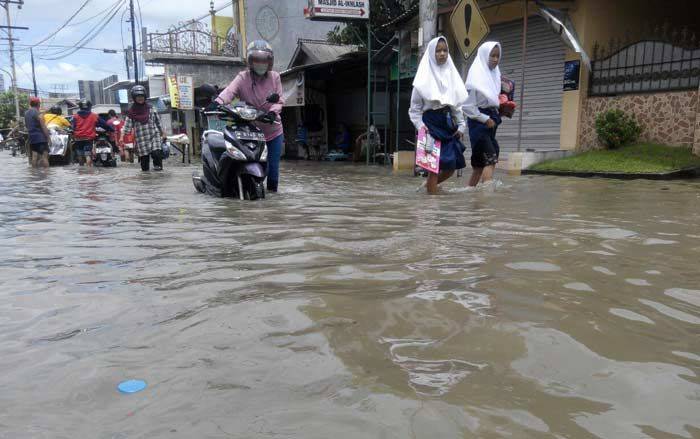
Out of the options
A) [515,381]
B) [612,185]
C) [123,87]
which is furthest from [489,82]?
[123,87]

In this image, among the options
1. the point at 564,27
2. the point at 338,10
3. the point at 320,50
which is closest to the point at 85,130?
the point at 338,10

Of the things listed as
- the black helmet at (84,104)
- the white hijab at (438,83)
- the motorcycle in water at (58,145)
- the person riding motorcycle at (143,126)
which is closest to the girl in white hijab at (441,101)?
the white hijab at (438,83)

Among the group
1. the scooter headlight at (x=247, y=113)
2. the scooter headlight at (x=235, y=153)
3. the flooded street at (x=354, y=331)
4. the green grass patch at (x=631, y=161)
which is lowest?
the flooded street at (x=354, y=331)

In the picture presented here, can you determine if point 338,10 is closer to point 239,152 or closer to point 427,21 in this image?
point 427,21

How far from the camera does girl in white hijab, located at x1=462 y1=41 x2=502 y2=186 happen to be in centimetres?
556

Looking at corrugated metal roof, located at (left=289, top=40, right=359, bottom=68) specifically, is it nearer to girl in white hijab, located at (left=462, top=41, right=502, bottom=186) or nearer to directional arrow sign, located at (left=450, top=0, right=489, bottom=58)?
directional arrow sign, located at (left=450, top=0, right=489, bottom=58)

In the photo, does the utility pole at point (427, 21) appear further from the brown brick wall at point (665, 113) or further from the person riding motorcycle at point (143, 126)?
the person riding motorcycle at point (143, 126)

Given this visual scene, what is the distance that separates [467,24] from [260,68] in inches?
162

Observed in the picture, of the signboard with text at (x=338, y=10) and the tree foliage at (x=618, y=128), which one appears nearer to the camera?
the tree foliage at (x=618, y=128)

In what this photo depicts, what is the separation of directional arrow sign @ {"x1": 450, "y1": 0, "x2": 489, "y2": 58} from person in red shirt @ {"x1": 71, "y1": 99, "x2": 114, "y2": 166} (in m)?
7.61

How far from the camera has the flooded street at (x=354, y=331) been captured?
1238mm

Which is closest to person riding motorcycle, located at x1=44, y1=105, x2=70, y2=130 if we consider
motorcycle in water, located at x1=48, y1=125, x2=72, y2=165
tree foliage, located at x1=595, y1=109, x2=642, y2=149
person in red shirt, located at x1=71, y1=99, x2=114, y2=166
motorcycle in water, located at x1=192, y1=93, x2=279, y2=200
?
motorcycle in water, located at x1=48, y1=125, x2=72, y2=165

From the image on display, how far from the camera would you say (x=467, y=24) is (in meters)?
8.27

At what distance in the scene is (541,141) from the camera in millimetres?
10852
